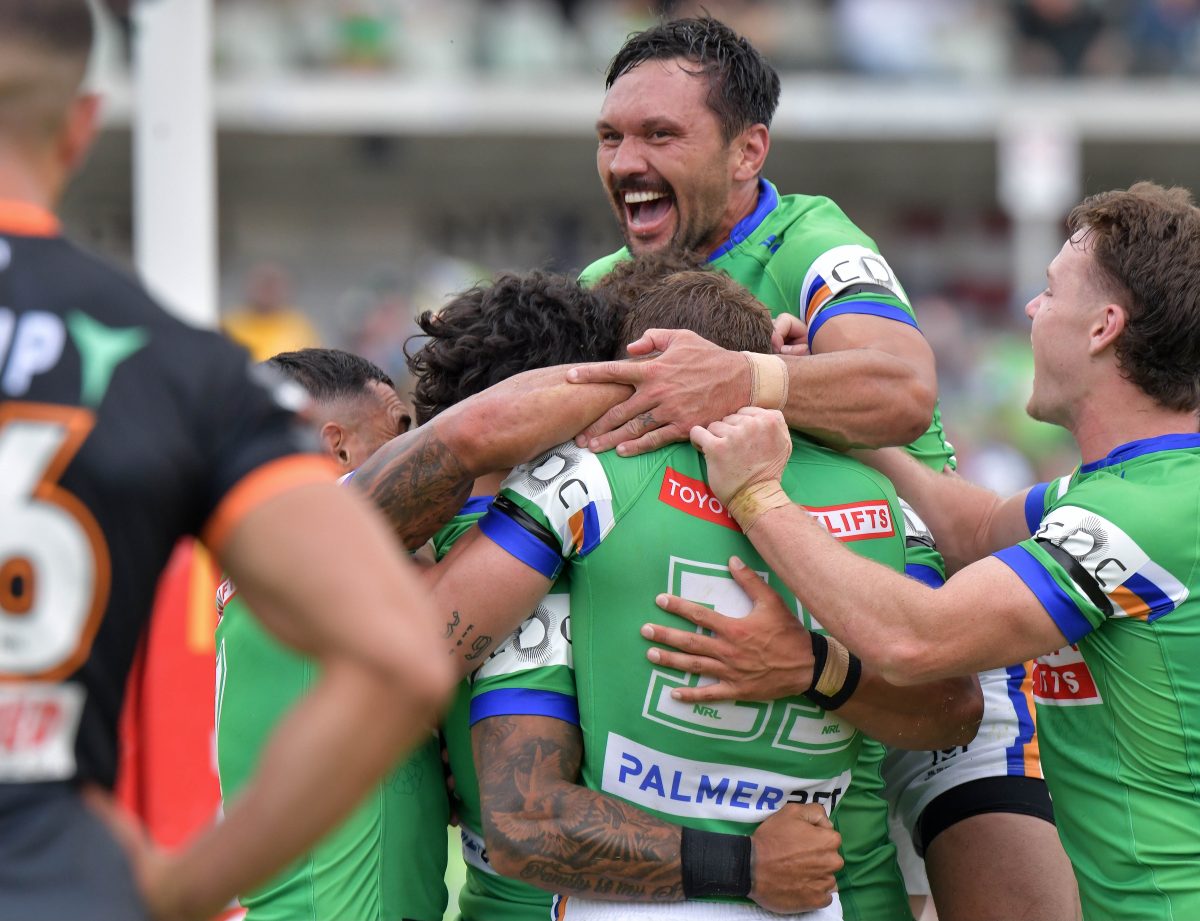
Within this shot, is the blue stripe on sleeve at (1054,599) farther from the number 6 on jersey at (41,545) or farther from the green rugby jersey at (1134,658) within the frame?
the number 6 on jersey at (41,545)

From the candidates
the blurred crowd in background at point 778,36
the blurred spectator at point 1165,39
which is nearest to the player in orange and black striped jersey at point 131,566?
the blurred crowd in background at point 778,36

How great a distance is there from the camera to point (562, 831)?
2.93 metres

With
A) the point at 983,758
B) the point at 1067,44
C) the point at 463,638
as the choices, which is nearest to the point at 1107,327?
the point at 983,758

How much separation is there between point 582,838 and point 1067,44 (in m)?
24.2

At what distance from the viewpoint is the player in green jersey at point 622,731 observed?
2.94 meters

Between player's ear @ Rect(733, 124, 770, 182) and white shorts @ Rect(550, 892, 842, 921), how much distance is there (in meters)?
2.18

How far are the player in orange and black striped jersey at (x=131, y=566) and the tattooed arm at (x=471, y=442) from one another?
1.22 meters

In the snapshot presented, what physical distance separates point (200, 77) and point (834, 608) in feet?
17.3

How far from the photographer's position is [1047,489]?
365 centimetres

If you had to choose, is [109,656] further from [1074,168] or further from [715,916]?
[1074,168]

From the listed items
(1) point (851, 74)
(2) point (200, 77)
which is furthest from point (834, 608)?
(1) point (851, 74)

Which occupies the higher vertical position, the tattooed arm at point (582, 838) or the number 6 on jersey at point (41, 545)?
the number 6 on jersey at point (41, 545)

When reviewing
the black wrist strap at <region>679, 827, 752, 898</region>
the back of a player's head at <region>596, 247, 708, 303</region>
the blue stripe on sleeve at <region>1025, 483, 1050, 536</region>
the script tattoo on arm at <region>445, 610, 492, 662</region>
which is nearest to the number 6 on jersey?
the script tattoo on arm at <region>445, 610, 492, 662</region>

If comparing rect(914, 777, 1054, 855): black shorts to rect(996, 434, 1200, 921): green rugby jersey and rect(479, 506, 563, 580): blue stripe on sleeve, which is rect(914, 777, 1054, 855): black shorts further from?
rect(479, 506, 563, 580): blue stripe on sleeve
